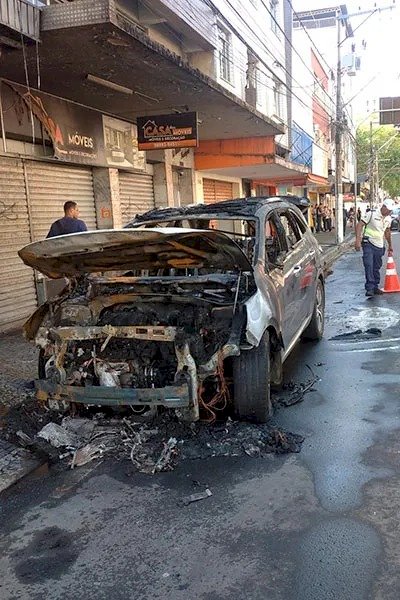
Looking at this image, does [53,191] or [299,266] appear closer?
[299,266]

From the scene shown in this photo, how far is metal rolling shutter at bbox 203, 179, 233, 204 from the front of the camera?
18812 mm

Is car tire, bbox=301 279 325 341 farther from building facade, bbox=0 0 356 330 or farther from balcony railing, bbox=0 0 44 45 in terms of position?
balcony railing, bbox=0 0 44 45

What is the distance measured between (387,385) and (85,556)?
359 cm

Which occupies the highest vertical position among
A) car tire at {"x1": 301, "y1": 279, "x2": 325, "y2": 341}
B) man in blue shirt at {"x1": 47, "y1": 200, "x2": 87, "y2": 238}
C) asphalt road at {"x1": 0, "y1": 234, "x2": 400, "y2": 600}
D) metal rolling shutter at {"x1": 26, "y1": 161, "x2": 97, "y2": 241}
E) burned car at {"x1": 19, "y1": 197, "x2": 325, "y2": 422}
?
metal rolling shutter at {"x1": 26, "y1": 161, "x2": 97, "y2": 241}

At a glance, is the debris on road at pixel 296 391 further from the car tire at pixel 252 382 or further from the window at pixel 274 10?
the window at pixel 274 10

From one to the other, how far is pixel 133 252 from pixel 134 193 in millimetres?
9089

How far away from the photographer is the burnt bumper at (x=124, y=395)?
407 centimetres

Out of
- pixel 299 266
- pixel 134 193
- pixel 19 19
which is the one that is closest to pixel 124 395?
pixel 299 266

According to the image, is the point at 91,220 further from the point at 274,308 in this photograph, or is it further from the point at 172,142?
the point at 274,308

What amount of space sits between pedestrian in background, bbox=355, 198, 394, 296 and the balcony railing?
6.71m

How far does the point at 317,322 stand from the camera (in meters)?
7.36

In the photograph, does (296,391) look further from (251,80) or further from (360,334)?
(251,80)

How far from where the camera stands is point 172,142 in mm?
10609

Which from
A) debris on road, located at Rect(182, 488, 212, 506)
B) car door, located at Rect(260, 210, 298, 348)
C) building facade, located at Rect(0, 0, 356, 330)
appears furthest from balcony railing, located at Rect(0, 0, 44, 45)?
debris on road, located at Rect(182, 488, 212, 506)
